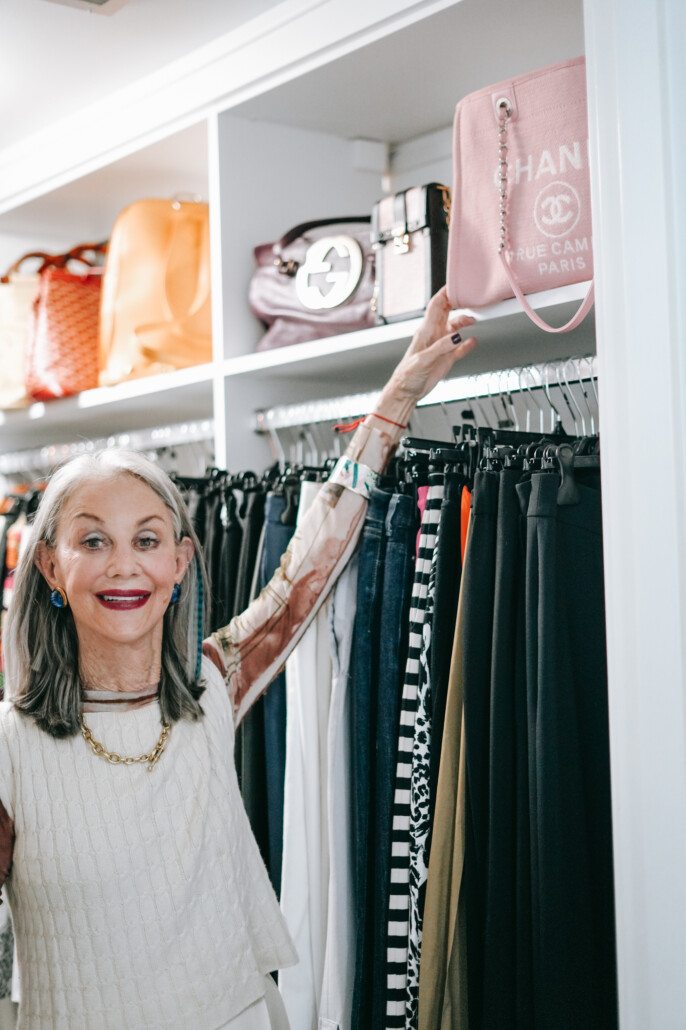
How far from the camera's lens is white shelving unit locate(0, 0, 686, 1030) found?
100cm

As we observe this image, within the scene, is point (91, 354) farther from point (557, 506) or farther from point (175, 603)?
point (557, 506)

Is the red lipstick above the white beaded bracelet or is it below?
below

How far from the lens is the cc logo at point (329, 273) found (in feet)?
6.26

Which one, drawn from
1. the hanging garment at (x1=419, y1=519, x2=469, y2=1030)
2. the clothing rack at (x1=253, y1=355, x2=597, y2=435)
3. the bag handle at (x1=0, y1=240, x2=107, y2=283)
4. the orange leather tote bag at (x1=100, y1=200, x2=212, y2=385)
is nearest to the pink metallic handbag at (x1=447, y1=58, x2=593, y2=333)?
the clothing rack at (x1=253, y1=355, x2=597, y2=435)

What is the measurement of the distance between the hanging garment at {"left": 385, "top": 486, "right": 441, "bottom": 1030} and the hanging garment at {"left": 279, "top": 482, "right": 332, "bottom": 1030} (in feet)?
0.62

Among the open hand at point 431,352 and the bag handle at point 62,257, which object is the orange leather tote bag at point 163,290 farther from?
the open hand at point 431,352

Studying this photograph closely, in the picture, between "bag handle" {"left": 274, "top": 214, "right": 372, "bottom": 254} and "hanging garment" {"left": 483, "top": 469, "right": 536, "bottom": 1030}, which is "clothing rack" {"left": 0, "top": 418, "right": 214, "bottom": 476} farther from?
"hanging garment" {"left": 483, "top": 469, "right": 536, "bottom": 1030}

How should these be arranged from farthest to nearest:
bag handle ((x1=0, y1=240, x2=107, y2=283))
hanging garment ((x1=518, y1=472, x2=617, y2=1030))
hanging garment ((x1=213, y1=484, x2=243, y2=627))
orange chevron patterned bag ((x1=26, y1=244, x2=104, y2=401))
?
bag handle ((x1=0, y1=240, x2=107, y2=283)) < orange chevron patterned bag ((x1=26, y1=244, x2=104, y2=401)) < hanging garment ((x1=213, y1=484, x2=243, y2=627)) < hanging garment ((x1=518, y1=472, x2=617, y2=1030))

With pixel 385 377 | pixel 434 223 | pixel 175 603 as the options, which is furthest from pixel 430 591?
pixel 385 377

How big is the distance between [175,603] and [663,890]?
0.79 metres

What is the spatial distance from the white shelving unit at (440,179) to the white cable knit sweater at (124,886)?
0.55 metres

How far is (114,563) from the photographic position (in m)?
1.39

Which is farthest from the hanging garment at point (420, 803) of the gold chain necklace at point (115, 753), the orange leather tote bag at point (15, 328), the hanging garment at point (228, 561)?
the orange leather tote bag at point (15, 328)

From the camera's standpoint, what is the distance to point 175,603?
1.52 meters
